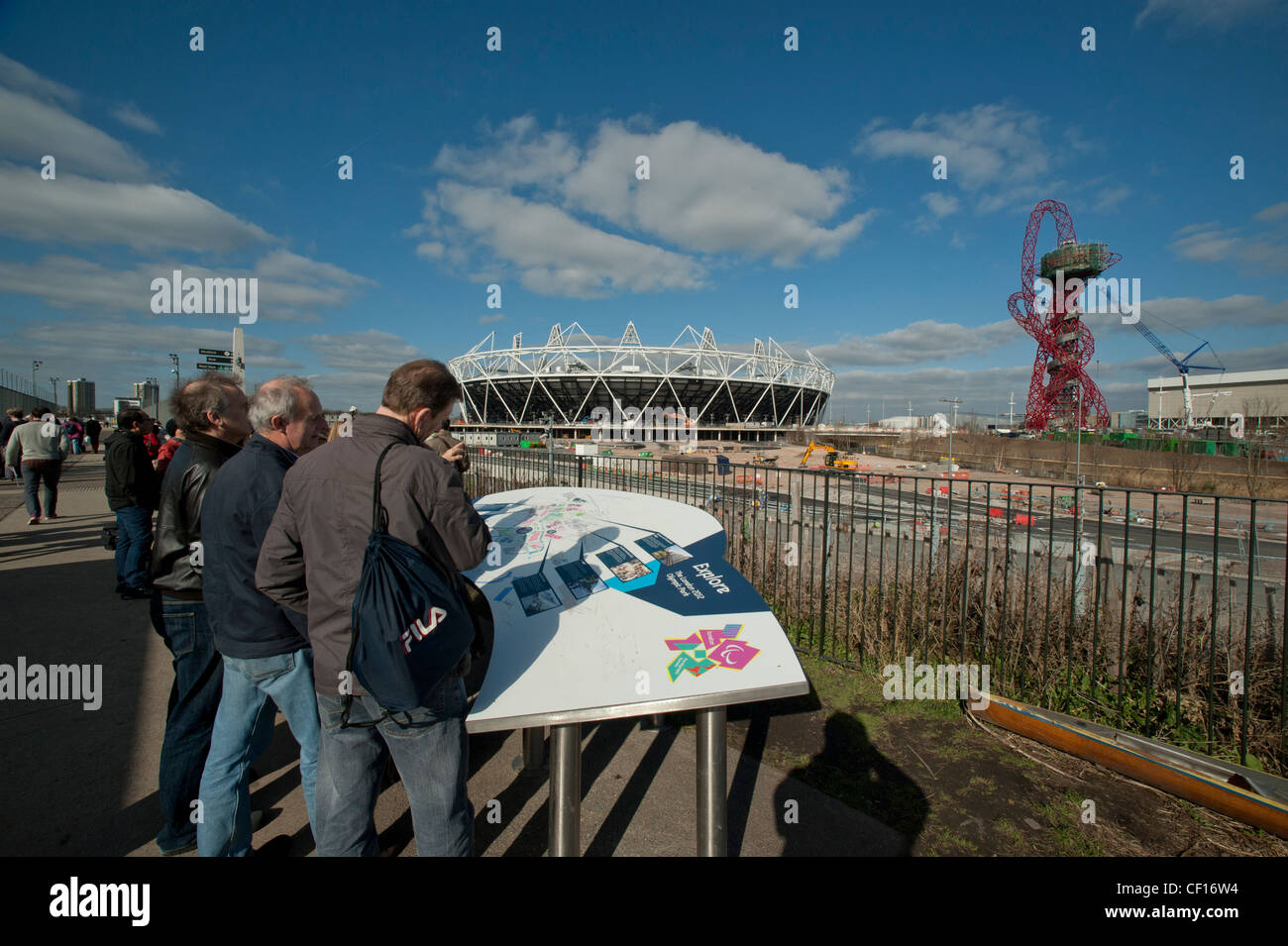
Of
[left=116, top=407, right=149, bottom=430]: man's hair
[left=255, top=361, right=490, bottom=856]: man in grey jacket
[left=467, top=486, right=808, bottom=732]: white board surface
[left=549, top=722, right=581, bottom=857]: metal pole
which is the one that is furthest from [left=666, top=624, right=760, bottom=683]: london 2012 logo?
[left=116, top=407, right=149, bottom=430]: man's hair

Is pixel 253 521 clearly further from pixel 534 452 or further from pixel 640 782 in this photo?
pixel 534 452

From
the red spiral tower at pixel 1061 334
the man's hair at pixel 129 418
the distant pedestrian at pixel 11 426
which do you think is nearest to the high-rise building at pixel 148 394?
the distant pedestrian at pixel 11 426

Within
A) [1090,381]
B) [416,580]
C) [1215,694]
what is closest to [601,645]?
[416,580]

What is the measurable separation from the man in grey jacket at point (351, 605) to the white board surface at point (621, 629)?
0.21m

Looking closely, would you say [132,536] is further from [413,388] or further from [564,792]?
[564,792]

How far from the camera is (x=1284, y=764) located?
2926 millimetres

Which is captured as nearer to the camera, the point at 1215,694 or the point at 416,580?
the point at 416,580

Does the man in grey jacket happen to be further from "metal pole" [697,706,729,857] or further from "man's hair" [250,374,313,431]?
"metal pole" [697,706,729,857]

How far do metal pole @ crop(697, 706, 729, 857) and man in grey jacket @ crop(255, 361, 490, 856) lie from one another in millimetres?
759

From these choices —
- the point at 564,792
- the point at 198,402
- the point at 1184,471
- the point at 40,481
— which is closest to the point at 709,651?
the point at 564,792

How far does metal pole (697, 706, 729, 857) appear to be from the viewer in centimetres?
188

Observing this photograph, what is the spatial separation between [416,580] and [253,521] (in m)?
0.99

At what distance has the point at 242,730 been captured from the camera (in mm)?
2172
